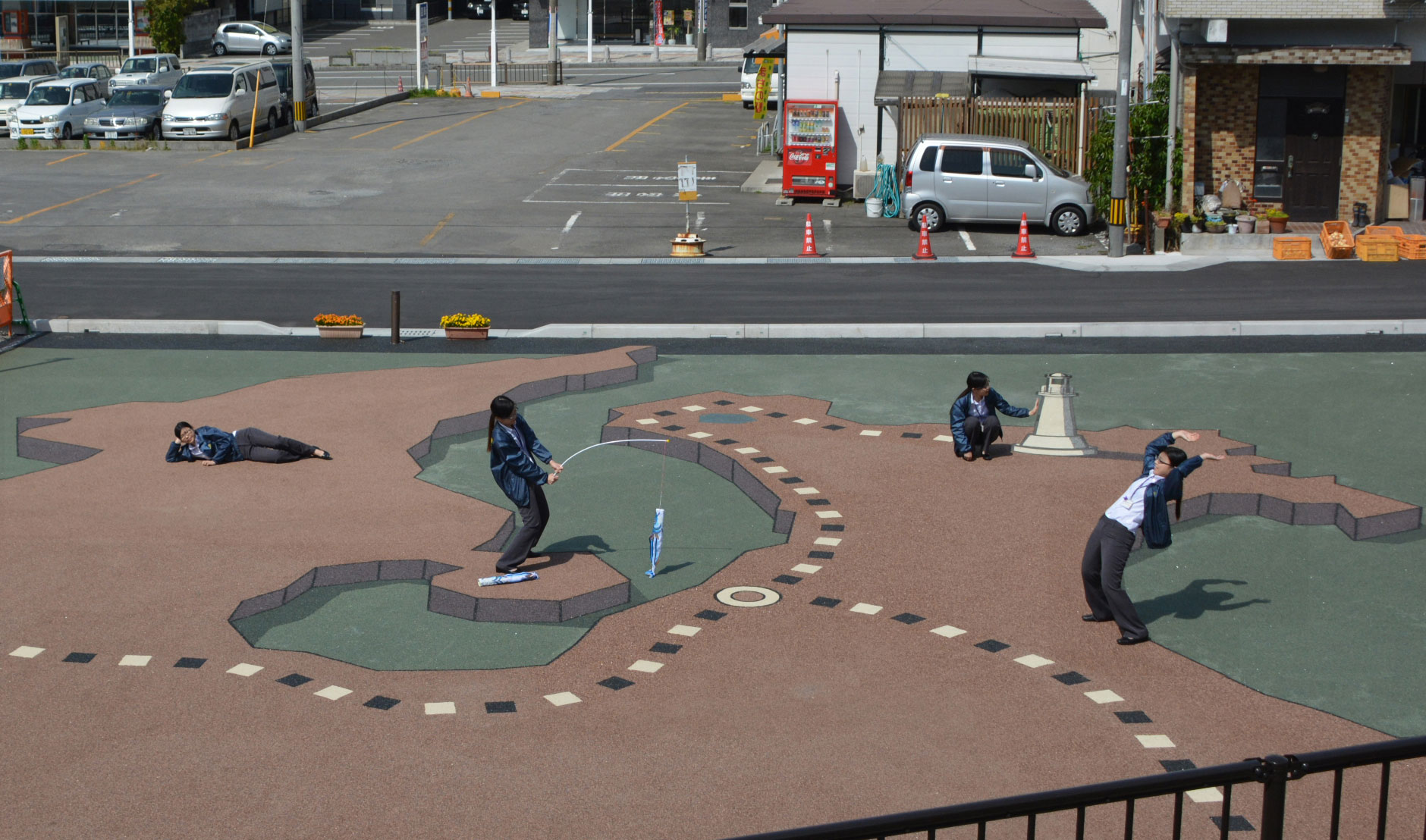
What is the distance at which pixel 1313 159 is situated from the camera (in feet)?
99.3

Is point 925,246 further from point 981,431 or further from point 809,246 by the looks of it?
point 981,431

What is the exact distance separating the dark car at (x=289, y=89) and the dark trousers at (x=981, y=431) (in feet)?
122

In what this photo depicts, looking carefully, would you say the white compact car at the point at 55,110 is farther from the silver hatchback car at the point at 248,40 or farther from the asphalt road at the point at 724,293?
the silver hatchback car at the point at 248,40

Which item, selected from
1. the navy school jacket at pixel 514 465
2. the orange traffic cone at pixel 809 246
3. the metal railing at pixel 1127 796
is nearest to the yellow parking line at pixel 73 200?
the orange traffic cone at pixel 809 246

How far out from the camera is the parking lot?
30.7m

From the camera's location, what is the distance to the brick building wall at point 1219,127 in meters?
29.8

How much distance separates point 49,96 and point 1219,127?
34804 millimetres

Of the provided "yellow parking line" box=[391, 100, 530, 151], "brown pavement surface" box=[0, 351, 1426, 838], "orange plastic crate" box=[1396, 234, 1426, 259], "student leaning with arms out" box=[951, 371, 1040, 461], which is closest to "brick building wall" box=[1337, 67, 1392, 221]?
"orange plastic crate" box=[1396, 234, 1426, 259]

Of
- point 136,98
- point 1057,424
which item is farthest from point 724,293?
point 136,98

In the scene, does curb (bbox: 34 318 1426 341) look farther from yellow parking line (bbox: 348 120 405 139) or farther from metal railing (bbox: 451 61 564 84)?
metal railing (bbox: 451 61 564 84)

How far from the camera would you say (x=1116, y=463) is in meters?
15.6

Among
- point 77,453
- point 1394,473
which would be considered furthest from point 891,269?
point 77,453

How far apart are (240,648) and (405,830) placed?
10.9 feet

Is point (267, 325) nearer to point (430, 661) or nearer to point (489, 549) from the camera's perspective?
point (489, 549)
